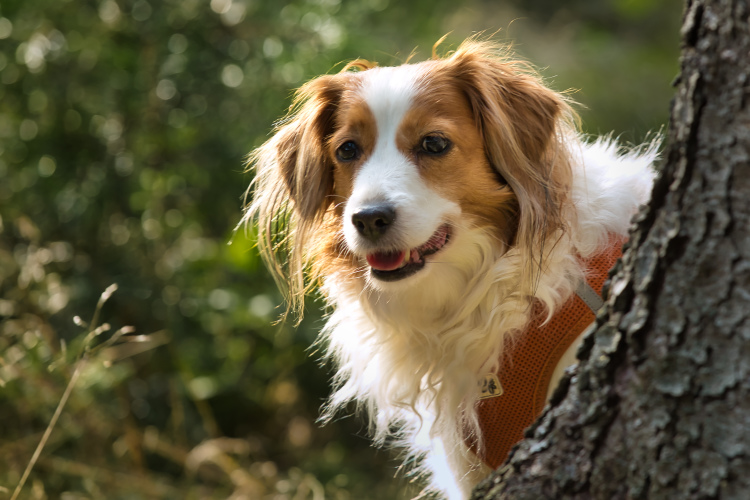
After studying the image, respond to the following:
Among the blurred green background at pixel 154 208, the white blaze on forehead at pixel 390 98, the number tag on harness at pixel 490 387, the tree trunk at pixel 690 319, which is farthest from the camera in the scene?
the blurred green background at pixel 154 208

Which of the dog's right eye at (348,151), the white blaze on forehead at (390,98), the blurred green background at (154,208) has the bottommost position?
the blurred green background at (154,208)

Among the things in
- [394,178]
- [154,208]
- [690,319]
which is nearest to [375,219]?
[394,178]

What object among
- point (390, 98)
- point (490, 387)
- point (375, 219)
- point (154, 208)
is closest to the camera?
point (375, 219)

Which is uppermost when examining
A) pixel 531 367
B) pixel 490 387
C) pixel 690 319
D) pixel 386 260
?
pixel 690 319

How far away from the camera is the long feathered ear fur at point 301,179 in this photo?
2.50 metres

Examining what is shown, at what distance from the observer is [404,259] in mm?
2221

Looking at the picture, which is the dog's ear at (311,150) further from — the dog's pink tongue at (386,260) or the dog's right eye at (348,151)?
the dog's pink tongue at (386,260)

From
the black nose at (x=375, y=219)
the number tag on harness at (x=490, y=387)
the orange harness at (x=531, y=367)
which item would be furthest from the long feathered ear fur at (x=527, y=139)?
the black nose at (x=375, y=219)

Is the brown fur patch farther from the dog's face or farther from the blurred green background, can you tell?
the blurred green background

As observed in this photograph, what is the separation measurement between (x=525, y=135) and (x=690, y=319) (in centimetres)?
117

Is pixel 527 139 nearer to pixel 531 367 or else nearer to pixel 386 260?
pixel 386 260

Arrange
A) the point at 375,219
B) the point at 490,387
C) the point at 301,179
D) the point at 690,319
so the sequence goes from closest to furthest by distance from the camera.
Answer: the point at 690,319, the point at 375,219, the point at 490,387, the point at 301,179

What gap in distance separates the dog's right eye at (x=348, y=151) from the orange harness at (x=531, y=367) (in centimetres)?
73

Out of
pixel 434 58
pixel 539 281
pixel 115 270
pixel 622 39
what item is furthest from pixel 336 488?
pixel 622 39
